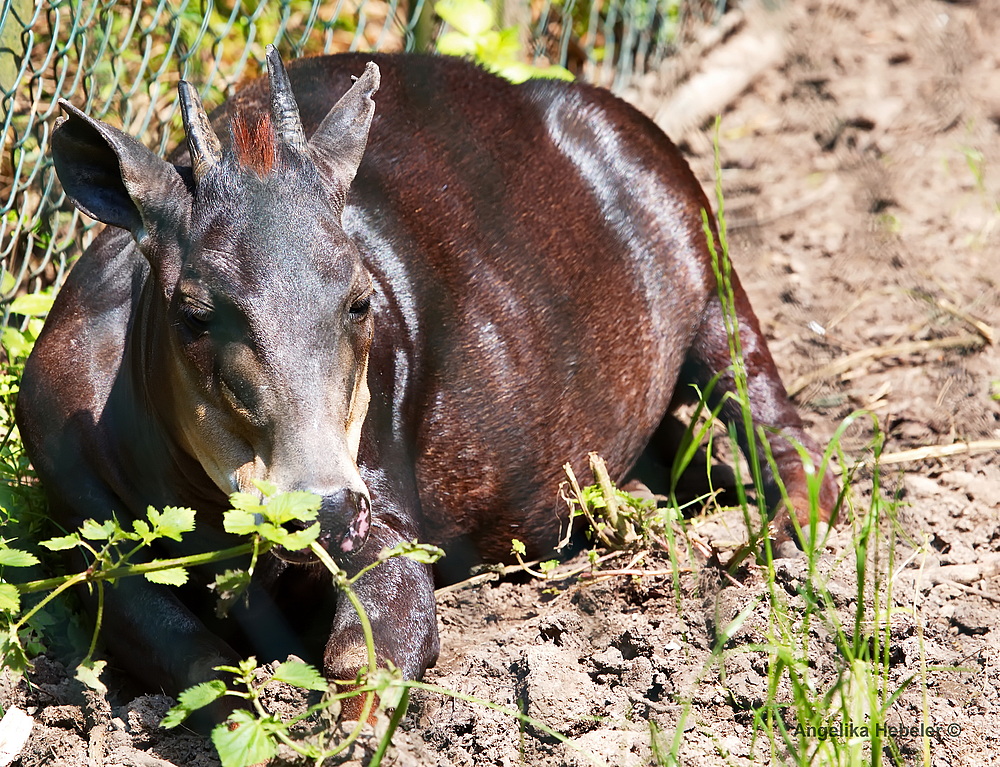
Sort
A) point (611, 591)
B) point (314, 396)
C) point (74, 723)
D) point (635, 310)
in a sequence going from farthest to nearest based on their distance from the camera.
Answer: point (635, 310)
point (611, 591)
point (74, 723)
point (314, 396)

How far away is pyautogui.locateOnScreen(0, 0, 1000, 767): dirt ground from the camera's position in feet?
10.3

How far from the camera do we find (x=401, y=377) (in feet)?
13.1

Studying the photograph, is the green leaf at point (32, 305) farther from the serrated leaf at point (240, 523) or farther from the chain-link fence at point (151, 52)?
the serrated leaf at point (240, 523)

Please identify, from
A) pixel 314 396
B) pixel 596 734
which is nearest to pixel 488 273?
pixel 314 396

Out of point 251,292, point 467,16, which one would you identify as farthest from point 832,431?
point 251,292

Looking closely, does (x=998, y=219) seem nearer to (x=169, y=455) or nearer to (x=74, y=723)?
(x=169, y=455)

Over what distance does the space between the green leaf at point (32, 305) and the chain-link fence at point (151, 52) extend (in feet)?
0.29

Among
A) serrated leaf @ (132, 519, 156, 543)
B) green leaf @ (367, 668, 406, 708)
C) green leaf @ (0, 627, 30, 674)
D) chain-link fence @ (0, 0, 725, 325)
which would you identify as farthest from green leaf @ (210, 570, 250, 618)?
chain-link fence @ (0, 0, 725, 325)

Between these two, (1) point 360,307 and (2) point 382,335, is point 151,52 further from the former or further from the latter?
(1) point 360,307

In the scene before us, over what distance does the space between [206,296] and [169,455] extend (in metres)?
0.62

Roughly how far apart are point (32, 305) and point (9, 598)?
1.68 m

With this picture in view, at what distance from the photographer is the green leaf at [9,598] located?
119 inches

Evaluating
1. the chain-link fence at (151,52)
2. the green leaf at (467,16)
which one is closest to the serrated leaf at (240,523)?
the chain-link fence at (151,52)

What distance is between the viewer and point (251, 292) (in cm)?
301
